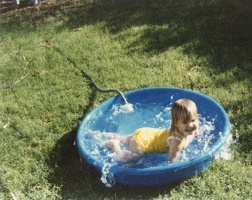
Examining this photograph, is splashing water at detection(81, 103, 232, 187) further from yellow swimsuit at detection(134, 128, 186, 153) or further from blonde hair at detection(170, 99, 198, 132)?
blonde hair at detection(170, 99, 198, 132)

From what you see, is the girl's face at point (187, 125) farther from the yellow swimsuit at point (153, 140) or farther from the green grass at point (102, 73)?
the green grass at point (102, 73)

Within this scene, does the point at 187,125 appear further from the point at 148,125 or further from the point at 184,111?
the point at 148,125

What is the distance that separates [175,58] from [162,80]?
517 mm

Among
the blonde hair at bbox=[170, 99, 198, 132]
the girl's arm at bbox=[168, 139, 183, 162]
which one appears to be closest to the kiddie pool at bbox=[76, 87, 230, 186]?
the girl's arm at bbox=[168, 139, 183, 162]

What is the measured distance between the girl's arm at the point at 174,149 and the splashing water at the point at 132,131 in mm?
96

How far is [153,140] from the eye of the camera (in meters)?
3.12

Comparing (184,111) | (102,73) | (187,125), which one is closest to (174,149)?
(187,125)

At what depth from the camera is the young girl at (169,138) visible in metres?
2.81

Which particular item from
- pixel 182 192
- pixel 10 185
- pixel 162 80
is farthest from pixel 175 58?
pixel 10 185

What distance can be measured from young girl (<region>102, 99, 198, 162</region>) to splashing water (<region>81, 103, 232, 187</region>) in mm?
72

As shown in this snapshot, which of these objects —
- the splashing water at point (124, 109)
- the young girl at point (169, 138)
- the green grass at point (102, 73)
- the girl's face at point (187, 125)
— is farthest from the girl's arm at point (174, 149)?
the splashing water at point (124, 109)

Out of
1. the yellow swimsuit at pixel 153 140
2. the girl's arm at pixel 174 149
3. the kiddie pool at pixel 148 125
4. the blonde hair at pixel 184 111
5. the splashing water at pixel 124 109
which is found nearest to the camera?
the kiddie pool at pixel 148 125

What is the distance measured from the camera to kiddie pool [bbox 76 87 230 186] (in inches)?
105

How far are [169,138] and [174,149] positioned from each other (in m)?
0.09
